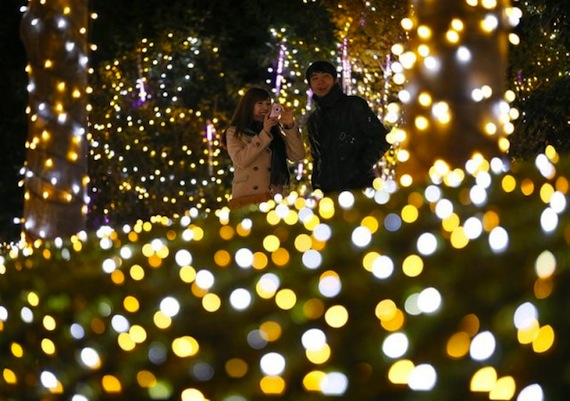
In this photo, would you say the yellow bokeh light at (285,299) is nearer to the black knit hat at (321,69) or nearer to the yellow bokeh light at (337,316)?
the yellow bokeh light at (337,316)

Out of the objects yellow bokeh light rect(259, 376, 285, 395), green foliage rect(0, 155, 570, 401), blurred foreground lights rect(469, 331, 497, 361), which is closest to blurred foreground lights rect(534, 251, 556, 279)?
green foliage rect(0, 155, 570, 401)

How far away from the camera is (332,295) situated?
326 cm

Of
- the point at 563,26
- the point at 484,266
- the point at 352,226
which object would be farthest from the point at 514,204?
the point at 563,26

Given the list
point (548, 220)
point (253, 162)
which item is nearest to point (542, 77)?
point (253, 162)

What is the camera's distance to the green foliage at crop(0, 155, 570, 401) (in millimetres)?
3238

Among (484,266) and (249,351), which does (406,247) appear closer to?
(484,266)

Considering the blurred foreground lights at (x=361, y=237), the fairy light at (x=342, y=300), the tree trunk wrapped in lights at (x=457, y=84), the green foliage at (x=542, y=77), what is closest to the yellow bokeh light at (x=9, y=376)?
the fairy light at (x=342, y=300)

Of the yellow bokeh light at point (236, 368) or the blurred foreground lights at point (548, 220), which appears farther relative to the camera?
the blurred foreground lights at point (548, 220)

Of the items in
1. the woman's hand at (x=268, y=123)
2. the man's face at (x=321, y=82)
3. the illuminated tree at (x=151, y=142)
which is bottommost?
the illuminated tree at (x=151, y=142)

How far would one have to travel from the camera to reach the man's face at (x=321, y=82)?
6.41 m

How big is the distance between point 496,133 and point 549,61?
8.31m

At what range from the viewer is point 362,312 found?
325 centimetres

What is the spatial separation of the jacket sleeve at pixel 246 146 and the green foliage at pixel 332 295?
3.10m

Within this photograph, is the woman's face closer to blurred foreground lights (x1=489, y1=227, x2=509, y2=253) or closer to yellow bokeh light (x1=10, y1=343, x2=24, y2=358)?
yellow bokeh light (x1=10, y1=343, x2=24, y2=358)
